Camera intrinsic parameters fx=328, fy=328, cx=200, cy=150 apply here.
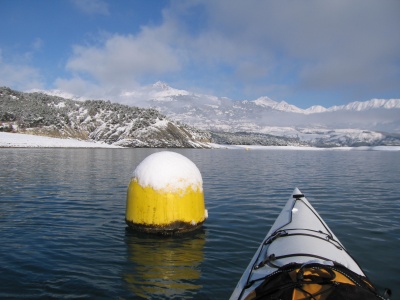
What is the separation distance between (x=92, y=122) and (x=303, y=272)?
5581 inches

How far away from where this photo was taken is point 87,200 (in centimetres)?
1609

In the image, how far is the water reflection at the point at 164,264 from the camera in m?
6.70

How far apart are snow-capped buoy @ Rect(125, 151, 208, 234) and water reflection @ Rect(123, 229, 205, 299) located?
391 mm

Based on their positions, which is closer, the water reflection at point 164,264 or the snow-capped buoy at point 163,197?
the water reflection at point 164,264

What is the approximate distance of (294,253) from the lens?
557 centimetres

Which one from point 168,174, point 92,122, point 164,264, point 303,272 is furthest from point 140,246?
point 92,122

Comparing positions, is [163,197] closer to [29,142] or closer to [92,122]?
[29,142]

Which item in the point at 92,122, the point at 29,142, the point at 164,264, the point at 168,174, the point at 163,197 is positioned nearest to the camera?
the point at 164,264

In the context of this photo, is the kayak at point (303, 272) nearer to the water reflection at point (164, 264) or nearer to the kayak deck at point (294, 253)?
the kayak deck at point (294, 253)

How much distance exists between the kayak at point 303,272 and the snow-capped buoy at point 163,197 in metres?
3.38

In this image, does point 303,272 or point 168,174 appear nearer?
point 303,272

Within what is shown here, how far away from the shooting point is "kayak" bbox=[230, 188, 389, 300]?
414 cm

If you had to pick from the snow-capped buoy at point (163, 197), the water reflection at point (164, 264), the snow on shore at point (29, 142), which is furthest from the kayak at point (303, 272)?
the snow on shore at point (29, 142)

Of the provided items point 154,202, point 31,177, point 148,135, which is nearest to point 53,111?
point 148,135
